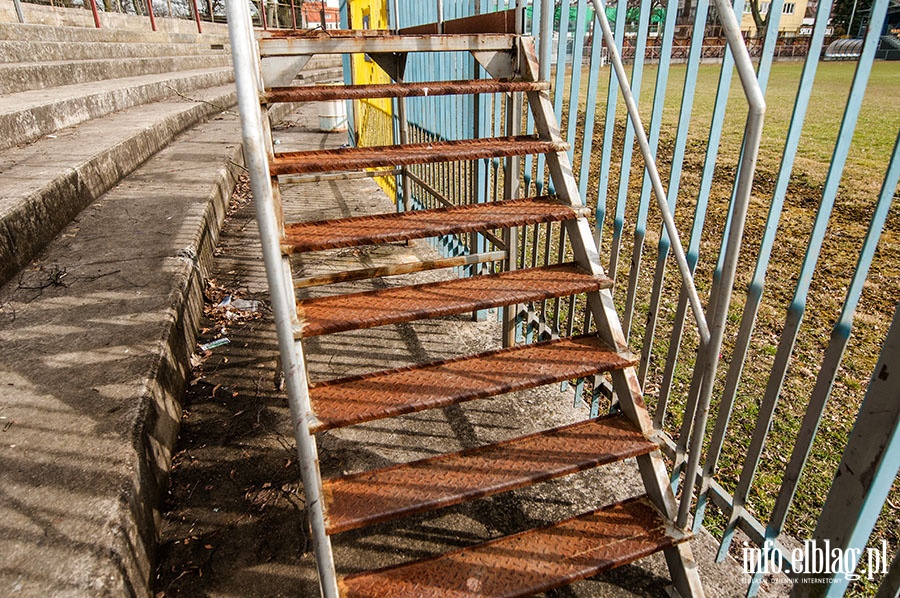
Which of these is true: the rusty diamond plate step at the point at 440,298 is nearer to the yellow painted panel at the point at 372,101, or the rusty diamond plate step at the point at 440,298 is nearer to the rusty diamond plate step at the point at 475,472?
the rusty diamond plate step at the point at 475,472

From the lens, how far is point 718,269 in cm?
220

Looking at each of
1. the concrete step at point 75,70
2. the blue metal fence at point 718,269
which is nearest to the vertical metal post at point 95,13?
the concrete step at point 75,70

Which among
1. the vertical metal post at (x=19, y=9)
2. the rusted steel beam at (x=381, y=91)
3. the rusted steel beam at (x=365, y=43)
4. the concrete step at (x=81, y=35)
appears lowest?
the rusted steel beam at (x=381, y=91)

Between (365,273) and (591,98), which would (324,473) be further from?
(591,98)

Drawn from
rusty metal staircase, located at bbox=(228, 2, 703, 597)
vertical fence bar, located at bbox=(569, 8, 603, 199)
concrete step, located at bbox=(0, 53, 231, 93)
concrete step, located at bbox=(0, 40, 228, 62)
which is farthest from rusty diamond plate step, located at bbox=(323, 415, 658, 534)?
concrete step, located at bbox=(0, 40, 228, 62)

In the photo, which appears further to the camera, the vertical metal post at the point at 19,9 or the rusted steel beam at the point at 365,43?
the vertical metal post at the point at 19,9

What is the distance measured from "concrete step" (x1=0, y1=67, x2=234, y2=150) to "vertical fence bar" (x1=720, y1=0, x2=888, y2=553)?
5708mm

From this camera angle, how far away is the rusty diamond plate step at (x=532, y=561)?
197 centimetres

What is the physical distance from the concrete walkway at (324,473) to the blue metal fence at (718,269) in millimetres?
369

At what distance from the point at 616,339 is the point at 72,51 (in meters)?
9.51

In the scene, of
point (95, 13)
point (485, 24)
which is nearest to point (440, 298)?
point (485, 24)

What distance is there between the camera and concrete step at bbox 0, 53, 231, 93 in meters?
5.91

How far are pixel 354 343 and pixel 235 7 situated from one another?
2.90m

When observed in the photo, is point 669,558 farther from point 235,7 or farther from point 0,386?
point 0,386
